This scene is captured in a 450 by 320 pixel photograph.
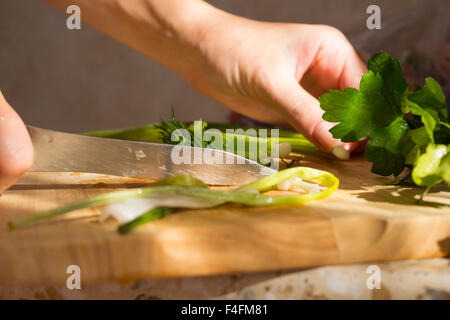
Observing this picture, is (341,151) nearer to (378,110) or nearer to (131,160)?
(378,110)

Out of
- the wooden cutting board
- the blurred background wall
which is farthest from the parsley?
the blurred background wall

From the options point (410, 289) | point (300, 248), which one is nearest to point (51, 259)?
point (300, 248)

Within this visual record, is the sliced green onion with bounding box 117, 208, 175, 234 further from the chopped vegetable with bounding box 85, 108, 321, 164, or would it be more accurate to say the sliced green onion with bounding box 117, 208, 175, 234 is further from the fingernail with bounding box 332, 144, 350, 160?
the fingernail with bounding box 332, 144, 350, 160

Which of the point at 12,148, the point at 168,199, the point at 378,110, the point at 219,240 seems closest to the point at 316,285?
the point at 219,240

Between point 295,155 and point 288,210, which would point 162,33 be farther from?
point 288,210

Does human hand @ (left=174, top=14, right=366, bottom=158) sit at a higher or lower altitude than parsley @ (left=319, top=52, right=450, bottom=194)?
higher

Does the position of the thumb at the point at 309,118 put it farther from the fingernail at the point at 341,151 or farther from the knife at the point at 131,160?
the knife at the point at 131,160

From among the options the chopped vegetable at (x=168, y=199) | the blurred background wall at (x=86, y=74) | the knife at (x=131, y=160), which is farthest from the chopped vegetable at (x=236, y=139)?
the blurred background wall at (x=86, y=74)
